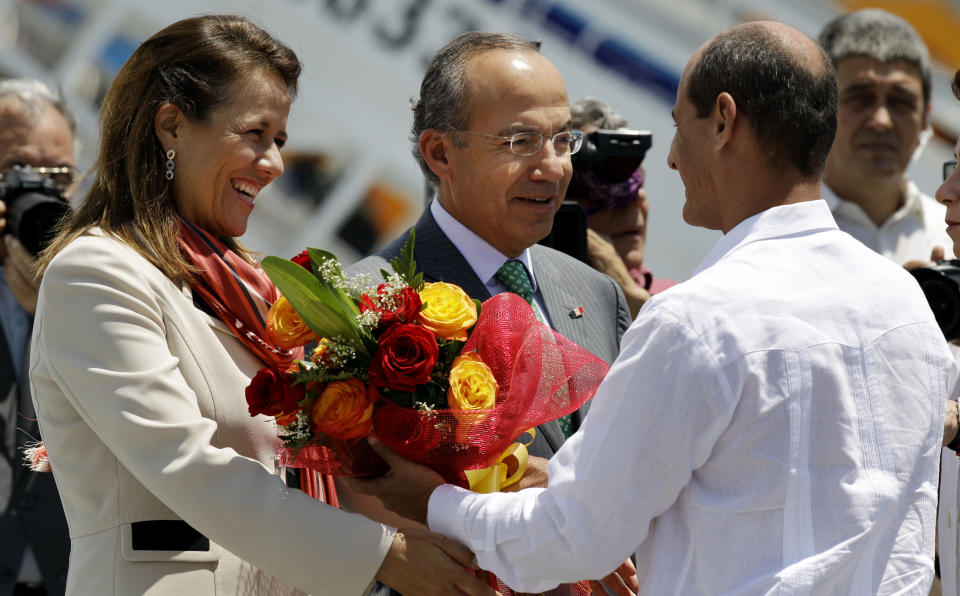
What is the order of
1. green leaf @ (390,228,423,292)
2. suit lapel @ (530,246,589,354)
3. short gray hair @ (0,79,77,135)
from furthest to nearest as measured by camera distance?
short gray hair @ (0,79,77,135) → suit lapel @ (530,246,589,354) → green leaf @ (390,228,423,292)

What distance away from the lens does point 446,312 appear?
2.06 meters

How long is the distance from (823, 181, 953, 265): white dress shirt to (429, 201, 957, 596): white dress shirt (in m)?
2.42

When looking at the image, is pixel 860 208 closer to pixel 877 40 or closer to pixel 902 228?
pixel 902 228

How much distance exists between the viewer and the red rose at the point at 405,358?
1955 mm

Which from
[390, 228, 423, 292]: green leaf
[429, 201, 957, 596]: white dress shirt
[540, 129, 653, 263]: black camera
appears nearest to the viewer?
[429, 201, 957, 596]: white dress shirt

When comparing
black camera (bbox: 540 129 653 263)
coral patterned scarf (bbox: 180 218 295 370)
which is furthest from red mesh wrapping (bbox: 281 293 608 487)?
black camera (bbox: 540 129 653 263)

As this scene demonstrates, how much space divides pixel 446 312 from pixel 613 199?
166 cm

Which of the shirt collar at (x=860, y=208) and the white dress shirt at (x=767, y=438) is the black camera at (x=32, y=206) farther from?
the shirt collar at (x=860, y=208)

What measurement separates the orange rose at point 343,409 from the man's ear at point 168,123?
67 cm

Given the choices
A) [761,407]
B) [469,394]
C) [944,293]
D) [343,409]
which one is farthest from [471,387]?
[944,293]

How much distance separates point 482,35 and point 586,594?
143 centimetres

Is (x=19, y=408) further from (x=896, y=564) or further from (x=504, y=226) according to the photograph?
(x=896, y=564)

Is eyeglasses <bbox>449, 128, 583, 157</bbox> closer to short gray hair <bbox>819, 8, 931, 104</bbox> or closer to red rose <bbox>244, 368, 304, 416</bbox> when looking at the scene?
red rose <bbox>244, 368, 304, 416</bbox>

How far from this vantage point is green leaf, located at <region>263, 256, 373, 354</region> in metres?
1.99
